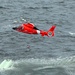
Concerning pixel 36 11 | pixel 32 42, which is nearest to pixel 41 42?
pixel 32 42

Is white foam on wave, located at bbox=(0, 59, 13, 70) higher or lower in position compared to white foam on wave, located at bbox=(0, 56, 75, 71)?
higher

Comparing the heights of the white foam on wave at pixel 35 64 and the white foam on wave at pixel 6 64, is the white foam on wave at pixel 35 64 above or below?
below

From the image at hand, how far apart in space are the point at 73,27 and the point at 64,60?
2464 centimetres

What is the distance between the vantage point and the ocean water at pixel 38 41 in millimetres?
83319

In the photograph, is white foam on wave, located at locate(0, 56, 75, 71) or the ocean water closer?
white foam on wave, located at locate(0, 56, 75, 71)

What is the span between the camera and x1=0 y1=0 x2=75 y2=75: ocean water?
83319mm

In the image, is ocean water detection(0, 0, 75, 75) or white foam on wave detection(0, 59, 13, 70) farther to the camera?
ocean water detection(0, 0, 75, 75)

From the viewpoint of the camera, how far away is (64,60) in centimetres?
8894

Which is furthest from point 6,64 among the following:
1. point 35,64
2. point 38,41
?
point 38,41

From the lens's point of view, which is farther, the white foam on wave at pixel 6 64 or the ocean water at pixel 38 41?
the ocean water at pixel 38 41

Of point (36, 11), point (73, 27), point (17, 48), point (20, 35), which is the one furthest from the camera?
point (36, 11)

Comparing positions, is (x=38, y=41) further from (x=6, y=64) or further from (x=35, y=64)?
(x=6, y=64)

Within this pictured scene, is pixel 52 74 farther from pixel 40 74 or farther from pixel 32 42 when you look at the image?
pixel 32 42

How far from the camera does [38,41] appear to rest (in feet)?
332
